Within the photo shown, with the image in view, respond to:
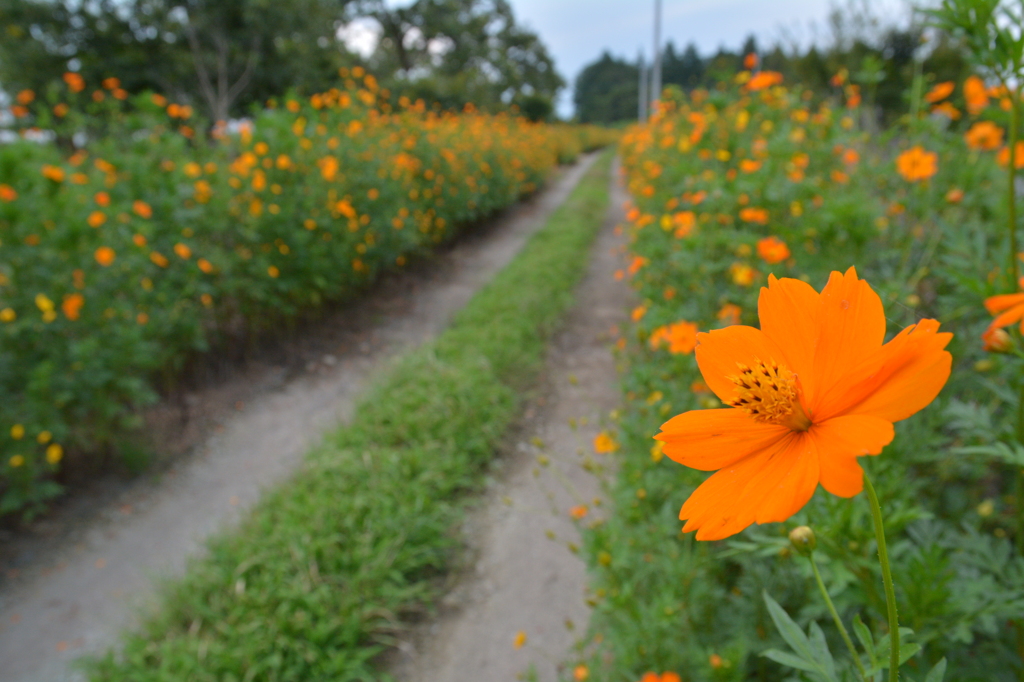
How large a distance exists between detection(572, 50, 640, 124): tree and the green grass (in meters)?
40.2

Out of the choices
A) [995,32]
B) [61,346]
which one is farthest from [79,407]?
[995,32]

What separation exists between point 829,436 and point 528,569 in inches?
76.8

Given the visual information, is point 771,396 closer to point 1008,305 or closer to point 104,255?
point 1008,305

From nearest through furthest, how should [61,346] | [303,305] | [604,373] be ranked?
[61,346] → [604,373] → [303,305]

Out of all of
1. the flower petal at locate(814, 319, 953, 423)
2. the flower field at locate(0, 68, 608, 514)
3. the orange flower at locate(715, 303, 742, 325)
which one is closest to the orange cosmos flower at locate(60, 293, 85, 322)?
the flower field at locate(0, 68, 608, 514)

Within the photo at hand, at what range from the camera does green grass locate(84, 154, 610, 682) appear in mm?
1722

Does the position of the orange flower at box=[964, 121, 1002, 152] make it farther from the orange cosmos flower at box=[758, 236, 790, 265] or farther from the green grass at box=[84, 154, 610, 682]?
the green grass at box=[84, 154, 610, 682]

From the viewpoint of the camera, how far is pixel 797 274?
179 centimetres

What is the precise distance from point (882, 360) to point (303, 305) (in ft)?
13.5

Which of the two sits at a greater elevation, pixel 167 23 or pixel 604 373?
pixel 167 23

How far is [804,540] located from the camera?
49 cm

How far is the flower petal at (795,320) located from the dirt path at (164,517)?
91.8 inches

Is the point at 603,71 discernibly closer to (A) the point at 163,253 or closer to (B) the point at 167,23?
(B) the point at 167,23

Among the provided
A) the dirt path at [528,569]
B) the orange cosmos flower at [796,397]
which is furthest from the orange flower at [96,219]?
the orange cosmos flower at [796,397]
